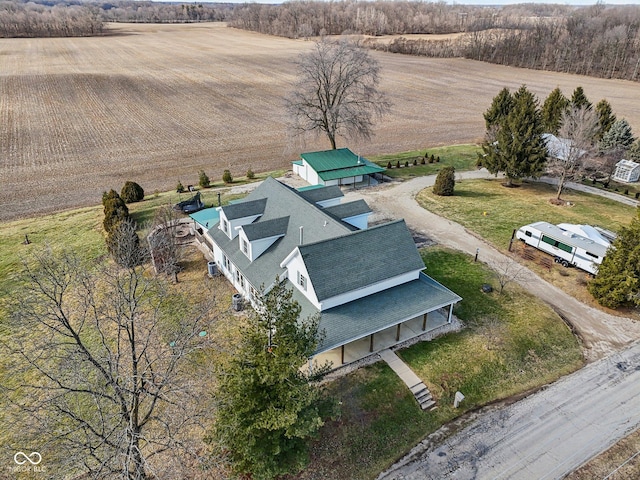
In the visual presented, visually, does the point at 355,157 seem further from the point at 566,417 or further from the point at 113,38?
the point at 113,38

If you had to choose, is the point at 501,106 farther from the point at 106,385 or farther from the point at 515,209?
the point at 106,385

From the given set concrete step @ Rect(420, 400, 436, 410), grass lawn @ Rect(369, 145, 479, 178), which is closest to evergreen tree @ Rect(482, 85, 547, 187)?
grass lawn @ Rect(369, 145, 479, 178)

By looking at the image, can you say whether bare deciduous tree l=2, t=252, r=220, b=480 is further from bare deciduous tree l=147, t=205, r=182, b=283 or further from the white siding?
the white siding

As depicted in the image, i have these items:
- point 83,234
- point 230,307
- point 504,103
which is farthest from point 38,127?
point 504,103

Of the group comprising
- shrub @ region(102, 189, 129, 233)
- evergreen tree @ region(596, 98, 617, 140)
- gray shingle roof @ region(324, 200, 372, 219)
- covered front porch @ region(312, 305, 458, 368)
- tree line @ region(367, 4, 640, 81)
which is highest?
tree line @ region(367, 4, 640, 81)

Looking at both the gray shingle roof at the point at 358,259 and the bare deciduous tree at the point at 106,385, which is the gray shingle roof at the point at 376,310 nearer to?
the gray shingle roof at the point at 358,259

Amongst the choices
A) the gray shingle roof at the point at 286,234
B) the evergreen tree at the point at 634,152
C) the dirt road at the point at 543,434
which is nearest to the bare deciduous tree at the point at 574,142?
the evergreen tree at the point at 634,152
